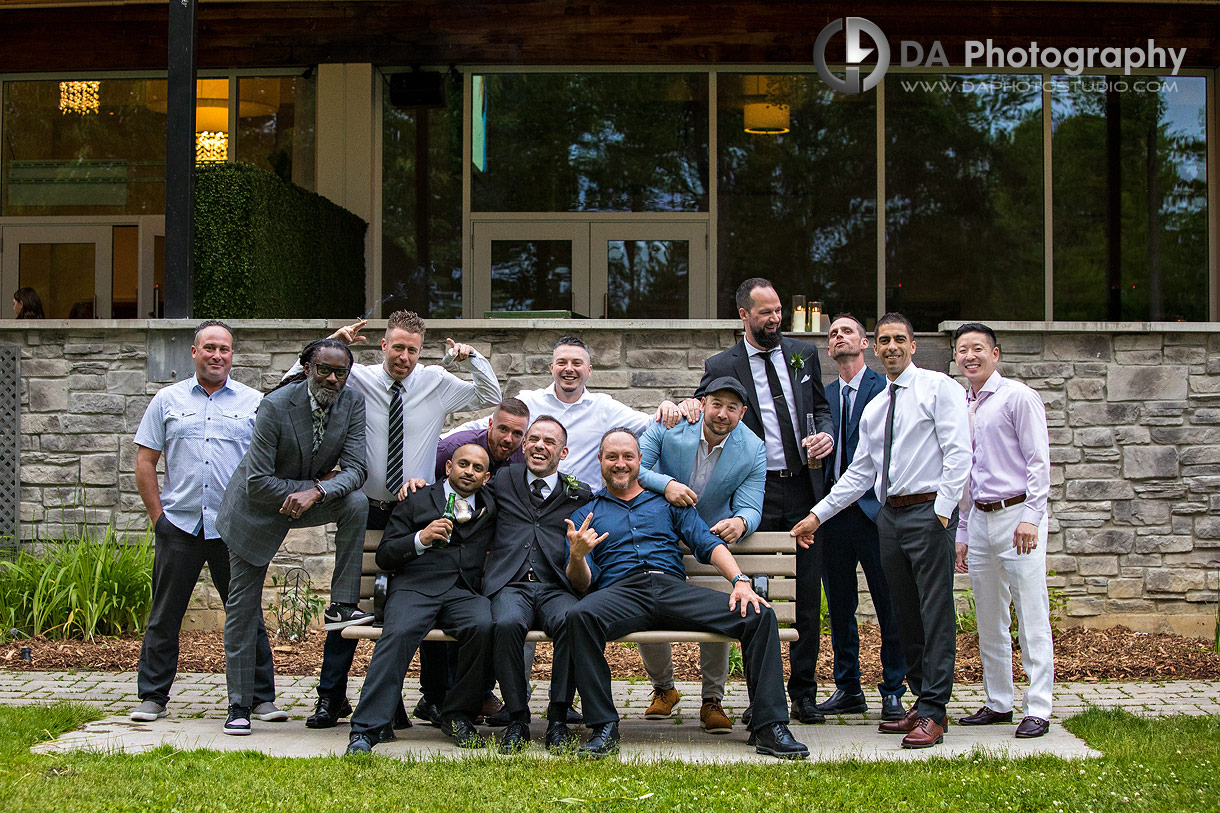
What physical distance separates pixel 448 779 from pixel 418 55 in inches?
363

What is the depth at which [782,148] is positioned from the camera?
12.6m

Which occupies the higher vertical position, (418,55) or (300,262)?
(418,55)

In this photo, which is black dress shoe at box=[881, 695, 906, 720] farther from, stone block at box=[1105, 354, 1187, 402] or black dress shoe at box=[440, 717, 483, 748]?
stone block at box=[1105, 354, 1187, 402]

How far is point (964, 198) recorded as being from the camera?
12.6 metres

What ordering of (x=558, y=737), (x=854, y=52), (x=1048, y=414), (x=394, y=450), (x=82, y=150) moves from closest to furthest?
(x=558, y=737) → (x=394, y=450) → (x=1048, y=414) → (x=854, y=52) → (x=82, y=150)

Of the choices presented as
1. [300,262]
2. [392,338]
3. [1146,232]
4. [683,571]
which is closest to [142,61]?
[300,262]

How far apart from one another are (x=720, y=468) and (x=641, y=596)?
76 cm

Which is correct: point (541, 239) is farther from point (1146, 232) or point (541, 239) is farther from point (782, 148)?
point (1146, 232)

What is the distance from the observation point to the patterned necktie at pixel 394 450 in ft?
19.5

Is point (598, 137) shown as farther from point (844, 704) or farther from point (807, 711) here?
point (807, 711)

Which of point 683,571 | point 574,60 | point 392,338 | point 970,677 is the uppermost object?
point 574,60

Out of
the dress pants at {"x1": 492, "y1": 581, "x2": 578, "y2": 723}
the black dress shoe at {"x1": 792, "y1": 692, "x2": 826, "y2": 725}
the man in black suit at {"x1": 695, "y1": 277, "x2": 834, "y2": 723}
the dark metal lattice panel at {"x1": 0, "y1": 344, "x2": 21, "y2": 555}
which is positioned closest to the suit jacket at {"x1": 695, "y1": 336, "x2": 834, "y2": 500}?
the man in black suit at {"x1": 695, "y1": 277, "x2": 834, "y2": 723}

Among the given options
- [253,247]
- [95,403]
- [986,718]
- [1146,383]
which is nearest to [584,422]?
[986,718]

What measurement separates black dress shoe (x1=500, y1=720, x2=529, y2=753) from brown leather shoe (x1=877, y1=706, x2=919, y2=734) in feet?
5.68
